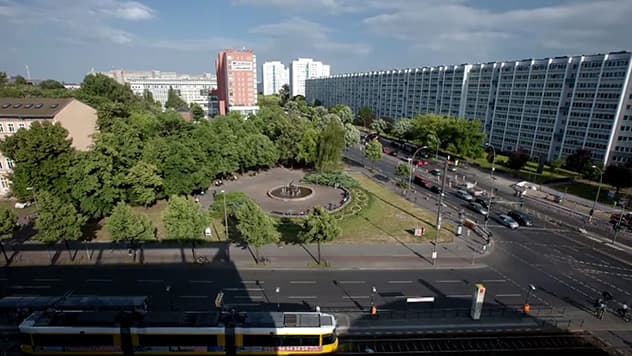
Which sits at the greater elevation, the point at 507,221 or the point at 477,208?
the point at 477,208

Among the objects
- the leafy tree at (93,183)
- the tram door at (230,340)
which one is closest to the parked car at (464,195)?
the tram door at (230,340)

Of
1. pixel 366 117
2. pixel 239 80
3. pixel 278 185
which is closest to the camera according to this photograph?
pixel 278 185

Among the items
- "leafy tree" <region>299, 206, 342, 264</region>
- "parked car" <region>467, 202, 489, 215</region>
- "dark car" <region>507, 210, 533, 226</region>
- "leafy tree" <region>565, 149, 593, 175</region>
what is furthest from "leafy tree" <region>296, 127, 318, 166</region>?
"leafy tree" <region>565, 149, 593, 175</region>

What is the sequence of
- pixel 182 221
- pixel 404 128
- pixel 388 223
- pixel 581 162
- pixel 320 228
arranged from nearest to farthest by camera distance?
pixel 320 228, pixel 182 221, pixel 388 223, pixel 581 162, pixel 404 128

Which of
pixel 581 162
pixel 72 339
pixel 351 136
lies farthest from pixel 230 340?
pixel 581 162

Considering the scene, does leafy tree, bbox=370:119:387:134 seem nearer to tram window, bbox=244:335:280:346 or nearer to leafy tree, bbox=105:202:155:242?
leafy tree, bbox=105:202:155:242

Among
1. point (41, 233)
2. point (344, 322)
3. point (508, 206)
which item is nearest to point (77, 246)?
point (41, 233)

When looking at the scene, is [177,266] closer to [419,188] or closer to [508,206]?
[419,188]

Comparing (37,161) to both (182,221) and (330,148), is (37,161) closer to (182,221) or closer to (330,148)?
(182,221)

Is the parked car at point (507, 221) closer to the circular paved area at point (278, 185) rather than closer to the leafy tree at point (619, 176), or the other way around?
the circular paved area at point (278, 185)
